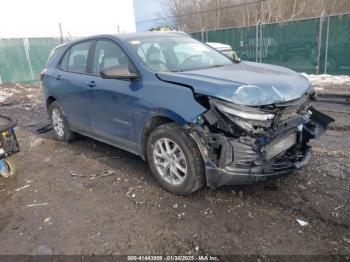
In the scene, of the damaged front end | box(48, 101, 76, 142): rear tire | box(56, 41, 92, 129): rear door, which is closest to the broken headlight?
the damaged front end

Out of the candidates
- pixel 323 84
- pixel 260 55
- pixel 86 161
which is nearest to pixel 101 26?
pixel 260 55

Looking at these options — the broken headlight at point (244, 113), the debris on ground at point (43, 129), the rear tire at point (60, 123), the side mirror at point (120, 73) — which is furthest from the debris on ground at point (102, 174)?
the debris on ground at point (43, 129)

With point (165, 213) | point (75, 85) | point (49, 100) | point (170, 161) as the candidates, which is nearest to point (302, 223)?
point (165, 213)

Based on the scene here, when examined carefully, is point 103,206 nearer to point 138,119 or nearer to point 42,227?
point 42,227

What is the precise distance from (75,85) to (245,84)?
2905 millimetres

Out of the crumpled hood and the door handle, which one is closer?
the crumpled hood

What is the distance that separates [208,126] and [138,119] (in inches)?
40.3

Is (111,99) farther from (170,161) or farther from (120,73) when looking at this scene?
(170,161)

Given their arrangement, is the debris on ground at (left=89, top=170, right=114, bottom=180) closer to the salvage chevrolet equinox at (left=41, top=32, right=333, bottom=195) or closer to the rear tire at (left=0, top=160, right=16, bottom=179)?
the salvage chevrolet equinox at (left=41, top=32, right=333, bottom=195)

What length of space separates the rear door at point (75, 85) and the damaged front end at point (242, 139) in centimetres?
223

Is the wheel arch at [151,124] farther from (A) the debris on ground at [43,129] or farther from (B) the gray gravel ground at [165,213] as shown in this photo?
(A) the debris on ground at [43,129]

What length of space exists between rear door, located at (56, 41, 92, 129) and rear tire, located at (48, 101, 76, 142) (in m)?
0.22

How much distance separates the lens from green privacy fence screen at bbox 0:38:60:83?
17078 mm

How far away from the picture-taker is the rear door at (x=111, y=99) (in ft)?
12.8
